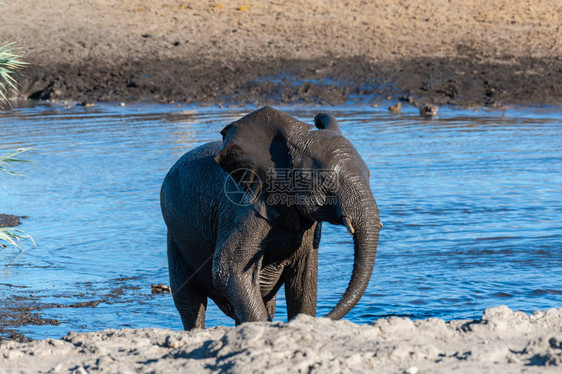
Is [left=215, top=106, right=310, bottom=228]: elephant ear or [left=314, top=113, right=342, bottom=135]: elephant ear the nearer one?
[left=215, top=106, right=310, bottom=228]: elephant ear

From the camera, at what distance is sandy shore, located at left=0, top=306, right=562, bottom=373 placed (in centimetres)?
409

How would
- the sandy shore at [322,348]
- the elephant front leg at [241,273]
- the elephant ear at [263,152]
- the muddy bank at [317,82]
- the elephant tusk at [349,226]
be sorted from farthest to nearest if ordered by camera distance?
the muddy bank at [317,82], the elephant front leg at [241,273], the elephant ear at [263,152], the elephant tusk at [349,226], the sandy shore at [322,348]

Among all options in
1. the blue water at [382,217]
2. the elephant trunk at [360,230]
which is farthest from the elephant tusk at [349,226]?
the blue water at [382,217]

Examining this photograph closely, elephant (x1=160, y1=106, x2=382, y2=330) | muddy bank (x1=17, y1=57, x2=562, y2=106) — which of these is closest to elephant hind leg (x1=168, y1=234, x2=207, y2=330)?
elephant (x1=160, y1=106, x2=382, y2=330)

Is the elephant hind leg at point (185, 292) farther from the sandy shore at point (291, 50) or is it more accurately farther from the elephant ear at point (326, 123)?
the sandy shore at point (291, 50)

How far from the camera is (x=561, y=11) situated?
24172 mm

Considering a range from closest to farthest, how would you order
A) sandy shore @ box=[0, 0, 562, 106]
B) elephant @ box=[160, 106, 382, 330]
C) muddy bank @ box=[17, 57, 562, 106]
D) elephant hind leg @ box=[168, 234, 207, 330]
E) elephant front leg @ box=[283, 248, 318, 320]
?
elephant @ box=[160, 106, 382, 330] < elephant front leg @ box=[283, 248, 318, 320] < elephant hind leg @ box=[168, 234, 207, 330] < muddy bank @ box=[17, 57, 562, 106] < sandy shore @ box=[0, 0, 562, 106]

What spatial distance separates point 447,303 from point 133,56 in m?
18.4

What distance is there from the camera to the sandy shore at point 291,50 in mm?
21344

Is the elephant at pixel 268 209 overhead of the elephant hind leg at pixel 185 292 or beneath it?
overhead

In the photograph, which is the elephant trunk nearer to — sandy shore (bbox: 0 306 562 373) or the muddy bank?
sandy shore (bbox: 0 306 562 373)

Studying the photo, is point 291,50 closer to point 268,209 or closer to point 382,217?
point 382,217

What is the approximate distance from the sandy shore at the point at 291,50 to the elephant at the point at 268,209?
14998mm

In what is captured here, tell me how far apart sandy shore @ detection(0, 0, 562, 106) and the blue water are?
2.20m
